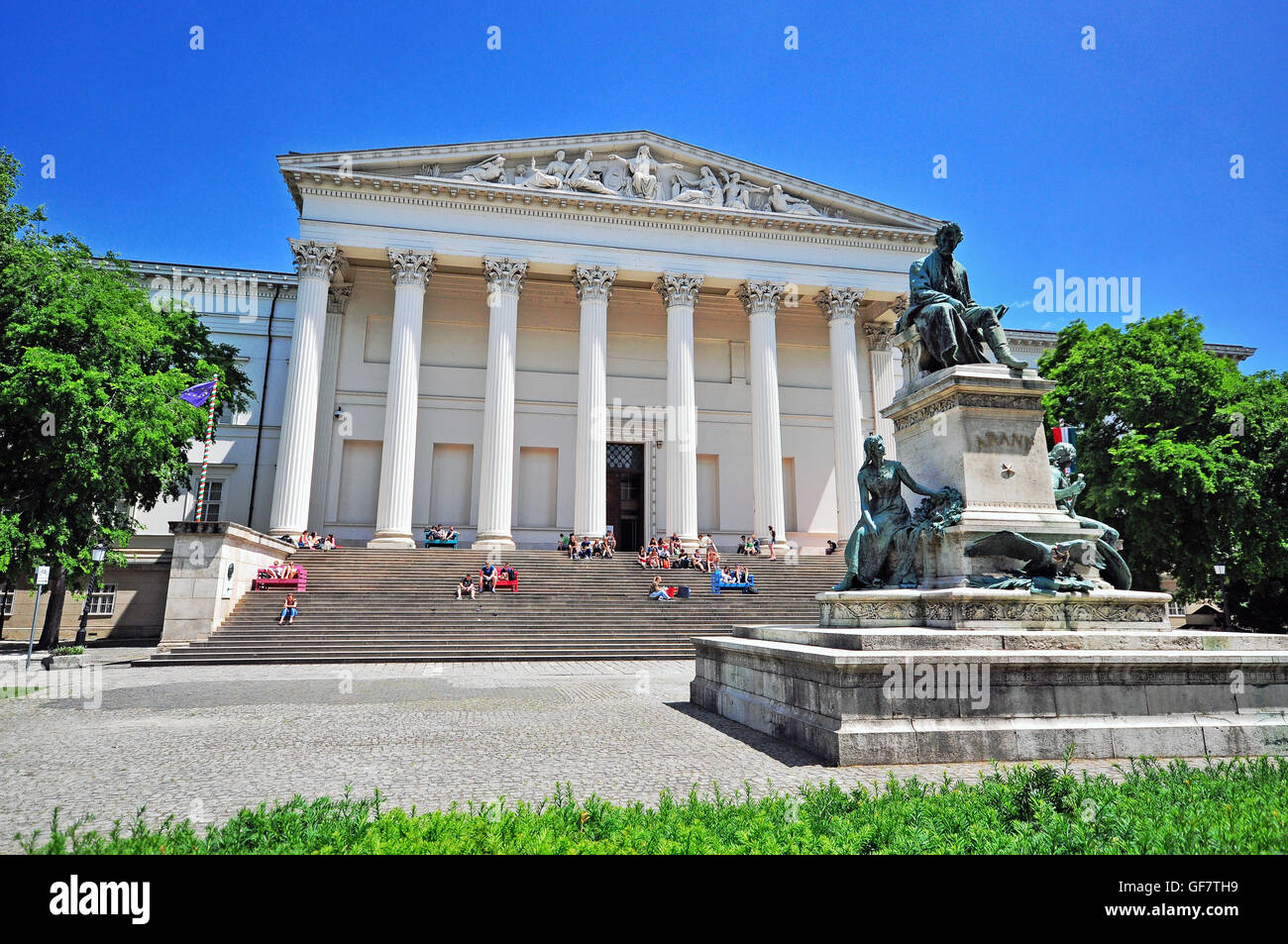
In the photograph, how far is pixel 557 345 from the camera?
38.7 metres

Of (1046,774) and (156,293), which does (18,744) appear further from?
(156,293)

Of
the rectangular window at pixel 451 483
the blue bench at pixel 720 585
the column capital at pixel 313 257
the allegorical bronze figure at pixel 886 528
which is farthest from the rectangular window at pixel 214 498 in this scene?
the allegorical bronze figure at pixel 886 528

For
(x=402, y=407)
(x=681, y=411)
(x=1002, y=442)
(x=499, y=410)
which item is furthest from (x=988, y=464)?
(x=402, y=407)

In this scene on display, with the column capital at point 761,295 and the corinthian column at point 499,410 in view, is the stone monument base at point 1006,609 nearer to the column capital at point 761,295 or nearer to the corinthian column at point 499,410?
the corinthian column at point 499,410

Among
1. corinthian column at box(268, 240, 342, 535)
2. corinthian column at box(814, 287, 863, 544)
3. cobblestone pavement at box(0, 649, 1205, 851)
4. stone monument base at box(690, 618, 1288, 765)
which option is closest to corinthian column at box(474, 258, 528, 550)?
corinthian column at box(268, 240, 342, 535)

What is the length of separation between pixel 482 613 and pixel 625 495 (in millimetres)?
17216

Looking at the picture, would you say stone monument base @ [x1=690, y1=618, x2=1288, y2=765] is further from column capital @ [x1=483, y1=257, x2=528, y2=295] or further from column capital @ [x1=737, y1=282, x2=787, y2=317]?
column capital @ [x1=737, y1=282, x2=787, y2=317]

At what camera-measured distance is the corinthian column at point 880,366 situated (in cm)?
3791

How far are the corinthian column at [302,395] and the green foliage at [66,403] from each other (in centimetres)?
576

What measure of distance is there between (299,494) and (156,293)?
19175 mm

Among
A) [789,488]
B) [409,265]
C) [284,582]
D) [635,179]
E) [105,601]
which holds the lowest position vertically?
[105,601]

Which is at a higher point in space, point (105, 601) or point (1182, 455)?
point (1182, 455)

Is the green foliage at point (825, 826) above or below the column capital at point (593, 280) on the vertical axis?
below

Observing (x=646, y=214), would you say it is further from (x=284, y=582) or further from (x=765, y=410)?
(x=284, y=582)
